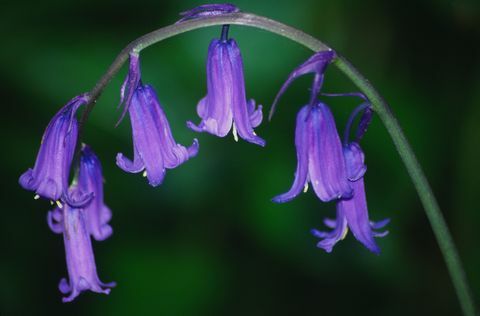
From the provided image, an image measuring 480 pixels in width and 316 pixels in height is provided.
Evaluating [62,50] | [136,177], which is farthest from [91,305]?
[62,50]

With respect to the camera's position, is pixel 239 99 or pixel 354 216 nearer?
pixel 239 99

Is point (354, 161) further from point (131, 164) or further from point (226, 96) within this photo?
point (131, 164)

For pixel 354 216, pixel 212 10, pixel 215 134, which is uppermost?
pixel 212 10

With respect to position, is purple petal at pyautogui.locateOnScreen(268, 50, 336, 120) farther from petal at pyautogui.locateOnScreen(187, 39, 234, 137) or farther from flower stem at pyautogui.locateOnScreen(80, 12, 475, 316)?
petal at pyautogui.locateOnScreen(187, 39, 234, 137)

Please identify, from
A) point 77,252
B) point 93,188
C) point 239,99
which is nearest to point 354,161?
point 239,99

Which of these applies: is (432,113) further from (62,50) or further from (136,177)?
(62,50)

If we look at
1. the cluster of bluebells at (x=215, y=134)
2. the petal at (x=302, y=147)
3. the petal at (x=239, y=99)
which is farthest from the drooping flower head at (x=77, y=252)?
the petal at (x=302, y=147)

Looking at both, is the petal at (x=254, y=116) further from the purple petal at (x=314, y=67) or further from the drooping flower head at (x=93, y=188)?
the drooping flower head at (x=93, y=188)
